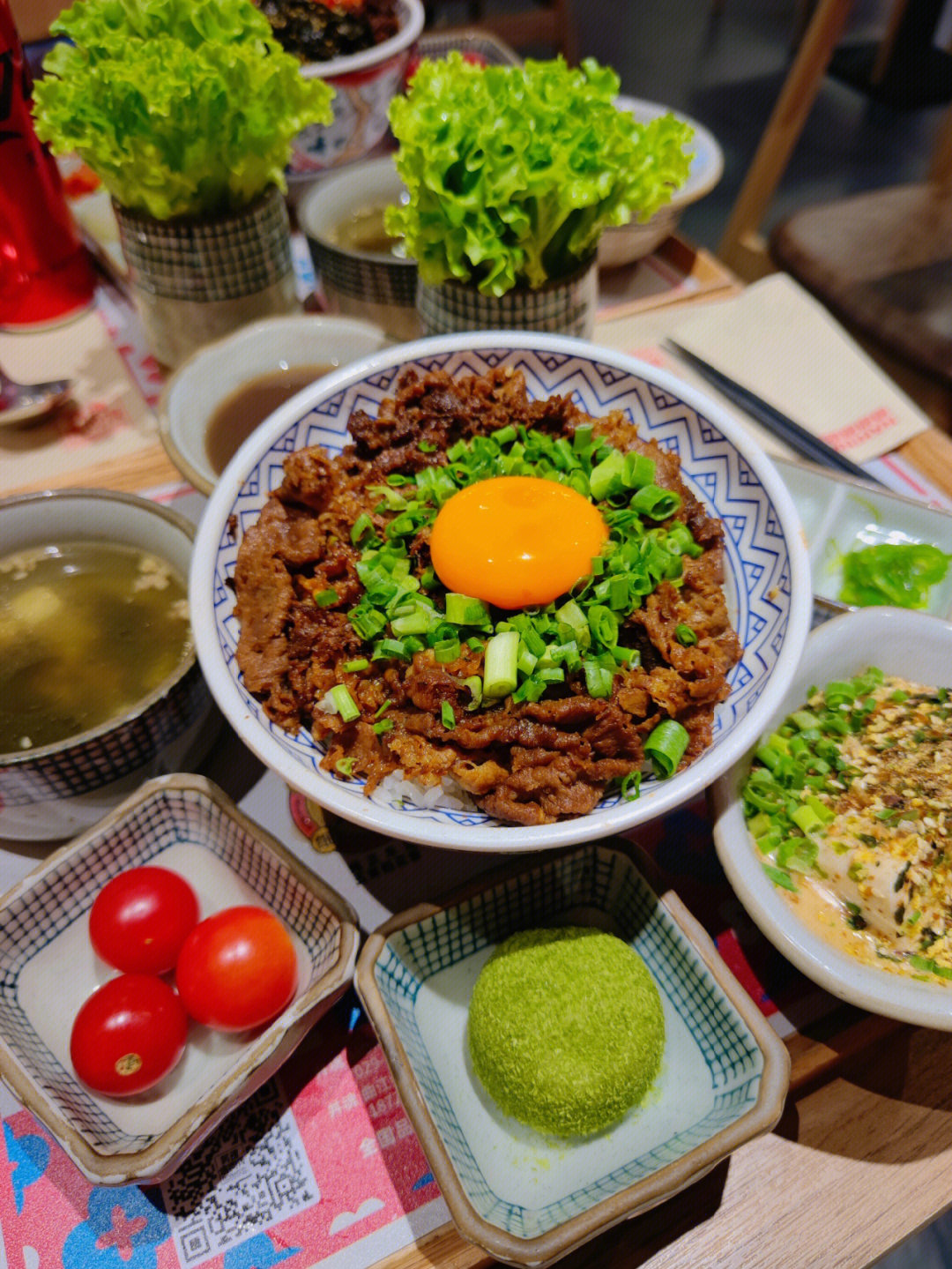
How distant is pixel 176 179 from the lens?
2.41 meters

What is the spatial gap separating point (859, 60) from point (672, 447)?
30.2 feet

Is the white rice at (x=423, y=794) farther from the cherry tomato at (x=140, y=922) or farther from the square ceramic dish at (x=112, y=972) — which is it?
the cherry tomato at (x=140, y=922)

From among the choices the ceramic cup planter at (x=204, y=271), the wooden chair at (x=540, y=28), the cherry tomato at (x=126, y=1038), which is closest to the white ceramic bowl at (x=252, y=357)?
the ceramic cup planter at (x=204, y=271)

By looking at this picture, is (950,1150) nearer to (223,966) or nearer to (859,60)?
(223,966)

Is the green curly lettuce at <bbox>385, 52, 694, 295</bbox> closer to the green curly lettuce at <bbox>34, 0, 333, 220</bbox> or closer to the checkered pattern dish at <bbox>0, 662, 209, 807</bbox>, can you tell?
the green curly lettuce at <bbox>34, 0, 333, 220</bbox>

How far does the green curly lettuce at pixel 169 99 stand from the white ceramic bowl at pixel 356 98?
2.07 ft

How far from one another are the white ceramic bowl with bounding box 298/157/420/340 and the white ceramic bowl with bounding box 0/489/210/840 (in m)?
1.14

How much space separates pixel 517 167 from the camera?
2047 millimetres

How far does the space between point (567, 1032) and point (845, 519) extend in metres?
1.70

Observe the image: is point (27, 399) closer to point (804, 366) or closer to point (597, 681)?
point (597, 681)

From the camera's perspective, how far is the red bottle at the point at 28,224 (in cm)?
263

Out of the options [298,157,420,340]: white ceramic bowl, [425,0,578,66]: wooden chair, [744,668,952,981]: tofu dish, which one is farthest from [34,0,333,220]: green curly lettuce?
[425,0,578,66]: wooden chair

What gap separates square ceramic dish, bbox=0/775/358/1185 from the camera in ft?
4.85

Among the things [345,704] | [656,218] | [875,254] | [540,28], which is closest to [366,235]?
[656,218]
